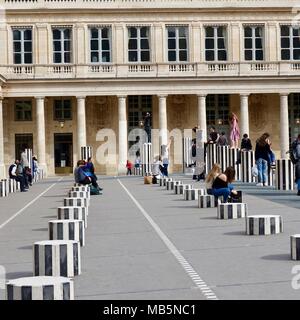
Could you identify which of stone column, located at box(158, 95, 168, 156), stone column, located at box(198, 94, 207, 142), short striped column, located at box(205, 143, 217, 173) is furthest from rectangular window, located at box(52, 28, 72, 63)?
short striped column, located at box(205, 143, 217, 173)

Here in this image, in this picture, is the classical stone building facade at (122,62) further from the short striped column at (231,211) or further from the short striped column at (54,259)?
the short striped column at (54,259)

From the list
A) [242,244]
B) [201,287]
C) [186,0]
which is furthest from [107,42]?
[201,287]

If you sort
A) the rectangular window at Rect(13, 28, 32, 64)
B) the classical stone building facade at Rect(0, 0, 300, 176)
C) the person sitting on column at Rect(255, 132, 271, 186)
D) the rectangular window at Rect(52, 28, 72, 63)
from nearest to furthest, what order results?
the person sitting on column at Rect(255, 132, 271, 186) → the classical stone building facade at Rect(0, 0, 300, 176) → the rectangular window at Rect(13, 28, 32, 64) → the rectangular window at Rect(52, 28, 72, 63)

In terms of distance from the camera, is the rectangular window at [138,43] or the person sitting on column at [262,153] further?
the rectangular window at [138,43]

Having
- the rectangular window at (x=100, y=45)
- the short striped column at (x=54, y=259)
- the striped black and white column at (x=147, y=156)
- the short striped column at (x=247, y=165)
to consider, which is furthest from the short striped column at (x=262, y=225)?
the rectangular window at (x=100, y=45)

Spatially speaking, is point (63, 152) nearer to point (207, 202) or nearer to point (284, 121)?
point (284, 121)

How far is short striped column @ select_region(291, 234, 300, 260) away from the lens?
14352 millimetres

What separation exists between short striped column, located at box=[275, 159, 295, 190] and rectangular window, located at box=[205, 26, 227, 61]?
3338 centimetres

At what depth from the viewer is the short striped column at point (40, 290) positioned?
1035cm

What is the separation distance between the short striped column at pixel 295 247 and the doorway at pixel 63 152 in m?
53.1

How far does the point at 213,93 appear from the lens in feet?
217

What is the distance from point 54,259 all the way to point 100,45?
175 ft

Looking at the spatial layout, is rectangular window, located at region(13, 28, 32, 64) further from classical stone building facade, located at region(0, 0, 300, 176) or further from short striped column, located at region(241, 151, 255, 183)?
short striped column, located at region(241, 151, 255, 183)
